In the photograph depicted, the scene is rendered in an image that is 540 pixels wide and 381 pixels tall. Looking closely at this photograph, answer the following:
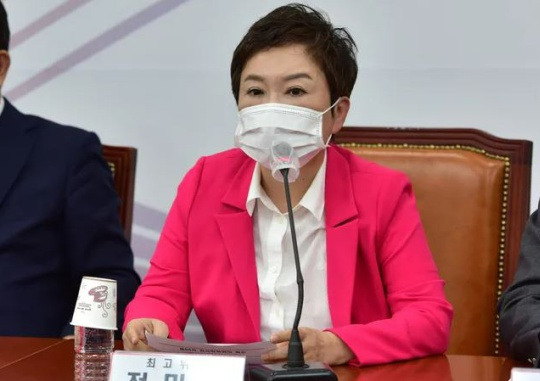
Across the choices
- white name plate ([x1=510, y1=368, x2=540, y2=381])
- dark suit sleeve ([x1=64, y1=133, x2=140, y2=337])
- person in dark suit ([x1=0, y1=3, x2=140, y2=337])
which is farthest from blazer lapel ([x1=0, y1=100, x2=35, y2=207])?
white name plate ([x1=510, y1=368, x2=540, y2=381])

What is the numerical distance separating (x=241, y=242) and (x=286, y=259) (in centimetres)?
9

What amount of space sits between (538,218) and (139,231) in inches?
54.7

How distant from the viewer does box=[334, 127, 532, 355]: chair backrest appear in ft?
6.99

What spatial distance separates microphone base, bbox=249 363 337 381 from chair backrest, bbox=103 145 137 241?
109cm

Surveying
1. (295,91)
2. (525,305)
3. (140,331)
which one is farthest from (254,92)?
(525,305)

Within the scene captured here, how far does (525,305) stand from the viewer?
1699mm

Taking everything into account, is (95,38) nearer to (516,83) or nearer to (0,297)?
(0,297)

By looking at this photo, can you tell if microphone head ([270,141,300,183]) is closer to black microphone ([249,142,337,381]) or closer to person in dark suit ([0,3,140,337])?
black microphone ([249,142,337,381])

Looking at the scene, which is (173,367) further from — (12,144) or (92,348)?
(12,144)

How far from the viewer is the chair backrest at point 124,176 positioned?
94.1 inches

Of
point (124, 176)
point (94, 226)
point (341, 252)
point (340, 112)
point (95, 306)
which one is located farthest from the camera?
point (124, 176)

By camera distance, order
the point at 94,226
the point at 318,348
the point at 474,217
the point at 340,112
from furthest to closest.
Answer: the point at 94,226 → the point at 474,217 → the point at 340,112 → the point at 318,348

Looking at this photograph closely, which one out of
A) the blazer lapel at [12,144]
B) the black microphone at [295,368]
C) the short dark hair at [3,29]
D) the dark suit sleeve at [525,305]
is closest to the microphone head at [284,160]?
the black microphone at [295,368]

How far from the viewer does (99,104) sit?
2.92 meters
